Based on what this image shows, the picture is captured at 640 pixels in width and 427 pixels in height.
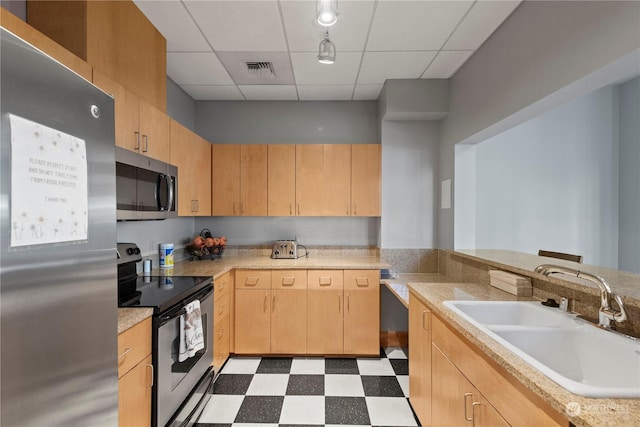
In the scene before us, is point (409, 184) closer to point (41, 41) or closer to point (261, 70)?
point (261, 70)

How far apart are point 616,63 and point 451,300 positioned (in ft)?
4.28

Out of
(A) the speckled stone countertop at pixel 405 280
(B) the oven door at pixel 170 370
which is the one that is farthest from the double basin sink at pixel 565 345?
(B) the oven door at pixel 170 370

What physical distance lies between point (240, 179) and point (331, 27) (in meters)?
1.78

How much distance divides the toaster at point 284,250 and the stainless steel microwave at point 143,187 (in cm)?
130

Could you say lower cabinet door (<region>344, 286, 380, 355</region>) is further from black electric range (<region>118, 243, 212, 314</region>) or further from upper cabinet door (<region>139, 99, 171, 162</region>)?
upper cabinet door (<region>139, 99, 171, 162</region>)

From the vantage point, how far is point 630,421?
0.72 meters

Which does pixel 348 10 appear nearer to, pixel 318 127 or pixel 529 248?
pixel 318 127

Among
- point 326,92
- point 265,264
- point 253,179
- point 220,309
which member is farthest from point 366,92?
point 220,309

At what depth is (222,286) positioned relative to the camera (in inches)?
109

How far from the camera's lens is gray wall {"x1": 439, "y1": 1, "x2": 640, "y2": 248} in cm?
135

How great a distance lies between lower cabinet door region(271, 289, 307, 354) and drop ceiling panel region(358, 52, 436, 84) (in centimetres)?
212

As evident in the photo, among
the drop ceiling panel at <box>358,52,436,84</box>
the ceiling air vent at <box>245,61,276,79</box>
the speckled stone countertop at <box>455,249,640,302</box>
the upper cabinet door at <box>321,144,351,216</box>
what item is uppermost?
the drop ceiling panel at <box>358,52,436,84</box>

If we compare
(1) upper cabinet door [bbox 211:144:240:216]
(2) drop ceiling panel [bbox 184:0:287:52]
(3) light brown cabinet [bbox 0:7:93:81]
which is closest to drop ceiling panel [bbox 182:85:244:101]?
(1) upper cabinet door [bbox 211:144:240:216]

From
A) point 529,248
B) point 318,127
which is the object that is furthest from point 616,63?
point 318,127
